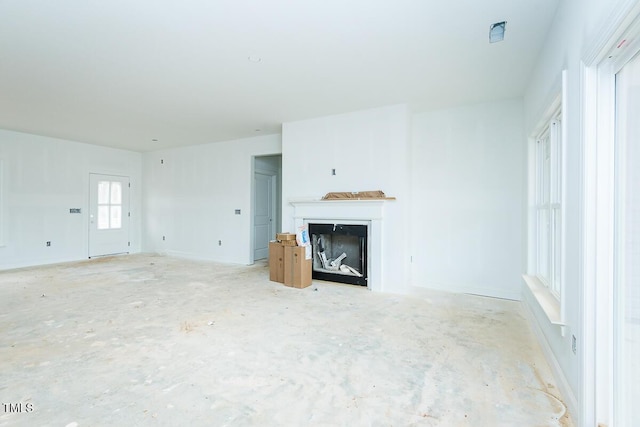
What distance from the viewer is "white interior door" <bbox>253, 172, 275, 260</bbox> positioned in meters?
7.00

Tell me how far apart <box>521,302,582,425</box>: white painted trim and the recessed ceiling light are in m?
2.55

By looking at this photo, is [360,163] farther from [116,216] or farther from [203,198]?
[116,216]

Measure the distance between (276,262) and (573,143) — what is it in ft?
13.0

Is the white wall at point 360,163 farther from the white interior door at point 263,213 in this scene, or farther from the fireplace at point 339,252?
the white interior door at point 263,213

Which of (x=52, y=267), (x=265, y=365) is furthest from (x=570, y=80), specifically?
(x=52, y=267)

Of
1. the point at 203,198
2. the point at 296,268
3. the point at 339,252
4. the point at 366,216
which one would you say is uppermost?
the point at 203,198

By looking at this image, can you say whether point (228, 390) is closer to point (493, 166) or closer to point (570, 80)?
point (570, 80)

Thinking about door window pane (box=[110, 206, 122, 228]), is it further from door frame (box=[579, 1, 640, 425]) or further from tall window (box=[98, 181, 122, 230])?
door frame (box=[579, 1, 640, 425])

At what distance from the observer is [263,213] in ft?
23.9

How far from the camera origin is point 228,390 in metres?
2.02

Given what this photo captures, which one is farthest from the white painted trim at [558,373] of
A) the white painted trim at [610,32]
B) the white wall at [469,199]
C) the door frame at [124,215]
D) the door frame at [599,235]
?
the door frame at [124,215]

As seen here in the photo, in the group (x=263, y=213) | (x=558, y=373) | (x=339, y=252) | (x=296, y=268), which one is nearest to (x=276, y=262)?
(x=296, y=268)

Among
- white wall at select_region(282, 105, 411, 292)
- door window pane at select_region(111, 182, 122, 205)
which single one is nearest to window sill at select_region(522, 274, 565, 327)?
white wall at select_region(282, 105, 411, 292)

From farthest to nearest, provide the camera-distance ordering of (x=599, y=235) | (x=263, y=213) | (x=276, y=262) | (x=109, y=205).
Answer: (x=109, y=205) → (x=263, y=213) → (x=276, y=262) → (x=599, y=235)
